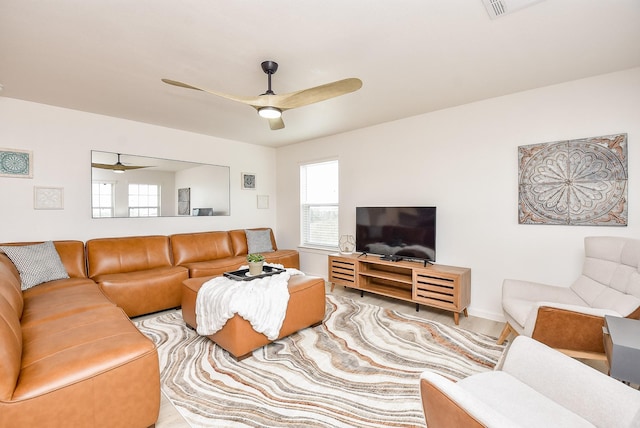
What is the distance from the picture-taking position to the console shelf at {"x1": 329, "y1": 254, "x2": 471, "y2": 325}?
3162 millimetres

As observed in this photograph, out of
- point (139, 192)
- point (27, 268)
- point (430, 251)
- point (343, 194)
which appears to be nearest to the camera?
point (27, 268)

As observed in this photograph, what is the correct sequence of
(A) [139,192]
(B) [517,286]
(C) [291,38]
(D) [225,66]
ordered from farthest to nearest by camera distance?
(A) [139,192] → (B) [517,286] → (D) [225,66] → (C) [291,38]

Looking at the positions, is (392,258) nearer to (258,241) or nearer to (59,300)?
(258,241)

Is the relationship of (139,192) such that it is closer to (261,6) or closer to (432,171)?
(261,6)

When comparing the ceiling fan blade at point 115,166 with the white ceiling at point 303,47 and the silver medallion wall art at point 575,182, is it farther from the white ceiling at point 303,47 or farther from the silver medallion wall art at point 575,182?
the silver medallion wall art at point 575,182

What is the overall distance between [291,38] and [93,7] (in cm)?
119

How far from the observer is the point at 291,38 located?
6.69 feet

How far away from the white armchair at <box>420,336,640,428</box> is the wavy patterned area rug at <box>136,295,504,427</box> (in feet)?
2.05

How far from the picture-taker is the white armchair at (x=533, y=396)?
0.98m

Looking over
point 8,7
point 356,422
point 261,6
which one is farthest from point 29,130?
point 356,422

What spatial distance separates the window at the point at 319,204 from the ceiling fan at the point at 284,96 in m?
2.46

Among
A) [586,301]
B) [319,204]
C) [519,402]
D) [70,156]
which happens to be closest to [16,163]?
[70,156]

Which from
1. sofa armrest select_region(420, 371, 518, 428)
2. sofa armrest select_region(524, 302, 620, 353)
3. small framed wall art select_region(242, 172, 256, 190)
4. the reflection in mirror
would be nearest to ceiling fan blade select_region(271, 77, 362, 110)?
sofa armrest select_region(420, 371, 518, 428)

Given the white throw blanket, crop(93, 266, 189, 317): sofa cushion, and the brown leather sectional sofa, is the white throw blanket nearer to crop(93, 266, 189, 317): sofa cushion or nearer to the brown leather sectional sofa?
the brown leather sectional sofa
